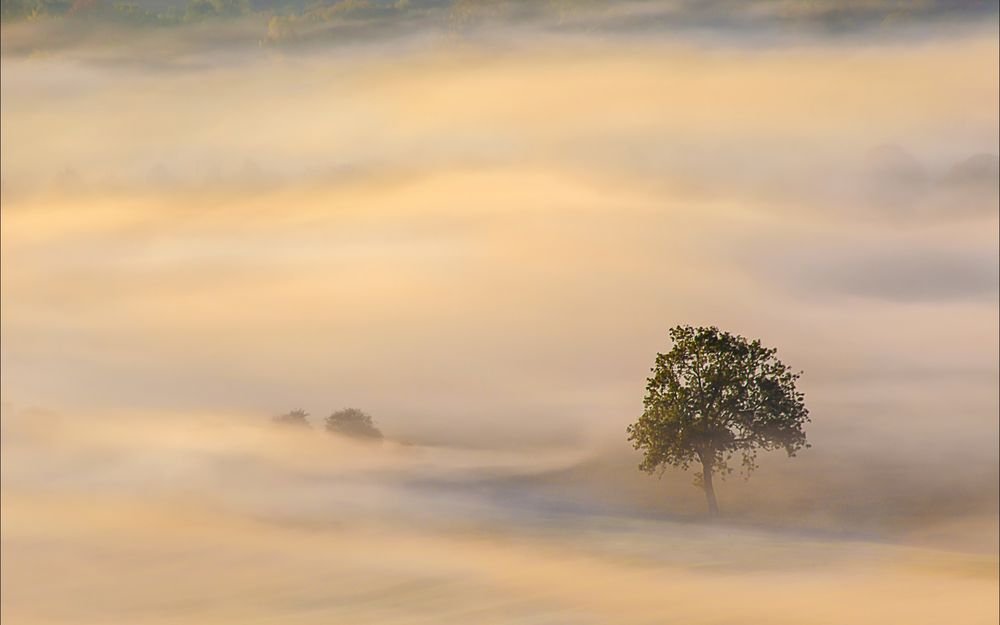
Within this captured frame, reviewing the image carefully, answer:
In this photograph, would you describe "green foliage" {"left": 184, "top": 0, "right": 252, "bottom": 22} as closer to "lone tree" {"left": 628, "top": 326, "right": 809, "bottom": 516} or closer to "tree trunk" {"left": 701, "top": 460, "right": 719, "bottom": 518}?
"lone tree" {"left": 628, "top": 326, "right": 809, "bottom": 516}

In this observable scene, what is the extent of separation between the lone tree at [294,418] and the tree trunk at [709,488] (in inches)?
922

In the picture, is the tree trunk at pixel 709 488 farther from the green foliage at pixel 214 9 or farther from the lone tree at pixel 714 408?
the green foliage at pixel 214 9

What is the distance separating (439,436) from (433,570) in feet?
53.0

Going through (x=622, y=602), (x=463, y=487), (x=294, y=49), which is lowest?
(x=622, y=602)

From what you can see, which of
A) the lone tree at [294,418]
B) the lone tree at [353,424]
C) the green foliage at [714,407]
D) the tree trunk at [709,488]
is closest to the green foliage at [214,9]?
the lone tree at [294,418]

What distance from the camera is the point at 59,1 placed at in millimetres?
94312

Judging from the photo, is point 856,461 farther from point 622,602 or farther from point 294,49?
point 294,49

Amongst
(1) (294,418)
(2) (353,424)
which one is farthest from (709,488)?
(1) (294,418)

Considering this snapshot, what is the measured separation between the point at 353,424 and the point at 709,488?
19.5 meters

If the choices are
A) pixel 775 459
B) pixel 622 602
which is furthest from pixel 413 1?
pixel 622 602

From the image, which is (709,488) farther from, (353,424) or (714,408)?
(353,424)

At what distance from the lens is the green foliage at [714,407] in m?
49.7

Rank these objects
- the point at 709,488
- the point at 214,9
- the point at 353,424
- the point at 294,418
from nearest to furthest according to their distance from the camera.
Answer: the point at 709,488
the point at 353,424
the point at 294,418
the point at 214,9

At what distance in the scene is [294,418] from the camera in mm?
66312
